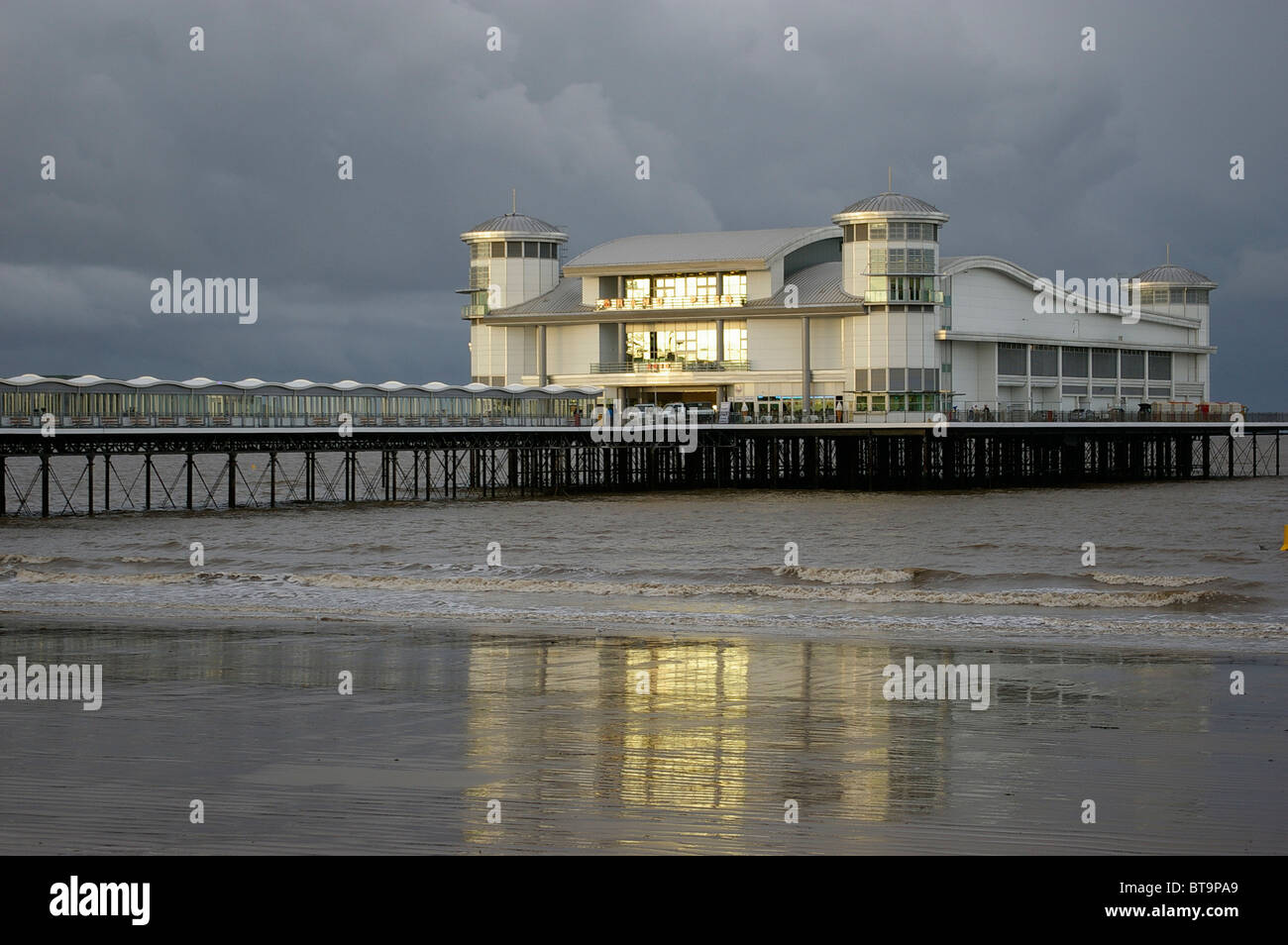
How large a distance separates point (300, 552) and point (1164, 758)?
1165 inches

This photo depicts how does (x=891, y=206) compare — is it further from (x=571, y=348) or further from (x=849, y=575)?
(x=849, y=575)

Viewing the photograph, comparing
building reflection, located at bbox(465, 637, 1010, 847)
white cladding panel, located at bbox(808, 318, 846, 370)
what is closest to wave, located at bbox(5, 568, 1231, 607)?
building reflection, located at bbox(465, 637, 1010, 847)

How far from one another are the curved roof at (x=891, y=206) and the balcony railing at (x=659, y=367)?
933 centimetres

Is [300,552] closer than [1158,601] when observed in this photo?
No

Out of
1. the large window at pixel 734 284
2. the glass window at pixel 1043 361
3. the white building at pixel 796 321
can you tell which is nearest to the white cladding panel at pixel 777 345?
the white building at pixel 796 321

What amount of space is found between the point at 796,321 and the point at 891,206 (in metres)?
7.22

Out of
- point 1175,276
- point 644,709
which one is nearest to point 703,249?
point 1175,276

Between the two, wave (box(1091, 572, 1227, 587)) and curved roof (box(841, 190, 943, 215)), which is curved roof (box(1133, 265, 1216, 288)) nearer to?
curved roof (box(841, 190, 943, 215))

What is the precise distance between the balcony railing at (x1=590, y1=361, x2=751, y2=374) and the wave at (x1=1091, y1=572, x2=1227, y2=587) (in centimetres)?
4374

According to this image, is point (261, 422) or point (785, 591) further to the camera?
point (261, 422)

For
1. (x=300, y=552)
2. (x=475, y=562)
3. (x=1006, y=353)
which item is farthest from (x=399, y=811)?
(x=1006, y=353)

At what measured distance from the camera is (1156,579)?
3108 cm
